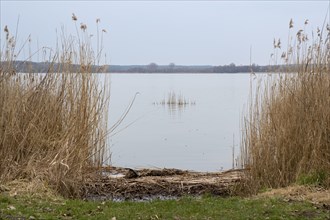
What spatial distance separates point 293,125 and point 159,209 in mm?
2782

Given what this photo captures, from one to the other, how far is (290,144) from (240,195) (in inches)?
46.5

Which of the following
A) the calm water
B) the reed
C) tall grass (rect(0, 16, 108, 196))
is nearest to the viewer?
tall grass (rect(0, 16, 108, 196))

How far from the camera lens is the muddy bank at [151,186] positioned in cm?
968

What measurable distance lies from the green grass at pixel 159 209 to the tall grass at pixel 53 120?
960 mm

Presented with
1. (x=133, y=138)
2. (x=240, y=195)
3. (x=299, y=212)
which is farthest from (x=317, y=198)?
(x=133, y=138)

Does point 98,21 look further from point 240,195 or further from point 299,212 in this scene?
point 299,212

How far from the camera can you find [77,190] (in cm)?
882

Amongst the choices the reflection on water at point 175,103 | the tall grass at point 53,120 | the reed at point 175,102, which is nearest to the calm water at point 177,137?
the reflection on water at point 175,103

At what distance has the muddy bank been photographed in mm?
9680

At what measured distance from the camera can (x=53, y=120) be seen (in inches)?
355

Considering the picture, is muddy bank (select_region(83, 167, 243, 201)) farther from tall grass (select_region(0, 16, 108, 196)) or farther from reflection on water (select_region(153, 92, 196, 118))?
reflection on water (select_region(153, 92, 196, 118))

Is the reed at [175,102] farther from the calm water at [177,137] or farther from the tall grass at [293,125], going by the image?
the tall grass at [293,125]

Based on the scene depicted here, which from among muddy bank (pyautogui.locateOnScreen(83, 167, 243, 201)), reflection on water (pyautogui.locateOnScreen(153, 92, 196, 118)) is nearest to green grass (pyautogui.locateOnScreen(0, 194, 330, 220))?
muddy bank (pyautogui.locateOnScreen(83, 167, 243, 201))

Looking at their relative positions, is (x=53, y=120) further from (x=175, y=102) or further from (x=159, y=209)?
(x=175, y=102)
